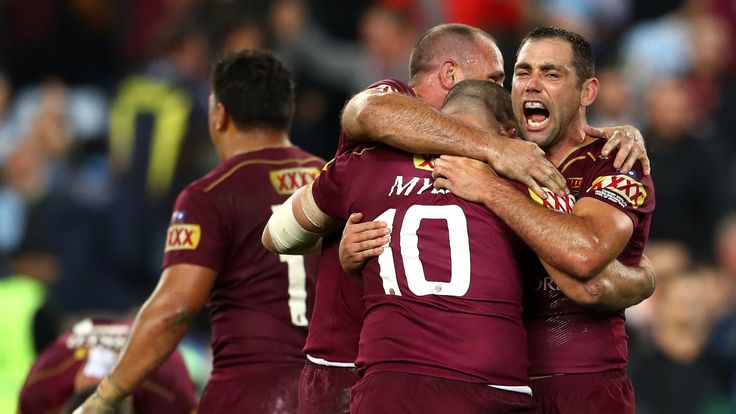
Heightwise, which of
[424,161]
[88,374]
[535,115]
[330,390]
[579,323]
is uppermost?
[535,115]

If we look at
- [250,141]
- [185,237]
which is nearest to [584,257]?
[185,237]

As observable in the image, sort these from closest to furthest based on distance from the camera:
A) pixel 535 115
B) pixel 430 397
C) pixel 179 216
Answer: pixel 430 397 → pixel 535 115 → pixel 179 216

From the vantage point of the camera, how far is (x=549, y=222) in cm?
461

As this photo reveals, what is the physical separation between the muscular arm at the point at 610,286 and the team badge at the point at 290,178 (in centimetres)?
170

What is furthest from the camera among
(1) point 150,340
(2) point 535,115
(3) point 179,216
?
(3) point 179,216

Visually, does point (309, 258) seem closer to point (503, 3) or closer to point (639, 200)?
point (639, 200)

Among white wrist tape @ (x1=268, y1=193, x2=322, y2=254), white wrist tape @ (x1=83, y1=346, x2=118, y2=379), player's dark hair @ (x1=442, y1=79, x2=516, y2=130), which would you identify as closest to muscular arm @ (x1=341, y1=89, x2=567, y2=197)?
player's dark hair @ (x1=442, y1=79, x2=516, y2=130)

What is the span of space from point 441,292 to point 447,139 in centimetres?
55

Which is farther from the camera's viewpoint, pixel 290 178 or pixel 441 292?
pixel 290 178

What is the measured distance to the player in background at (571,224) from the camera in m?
4.62

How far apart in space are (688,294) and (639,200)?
4.78 meters

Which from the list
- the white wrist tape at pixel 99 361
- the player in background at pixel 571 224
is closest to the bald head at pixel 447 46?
the player in background at pixel 571 224

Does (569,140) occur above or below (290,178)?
above

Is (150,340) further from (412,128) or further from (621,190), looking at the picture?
(621,190)
